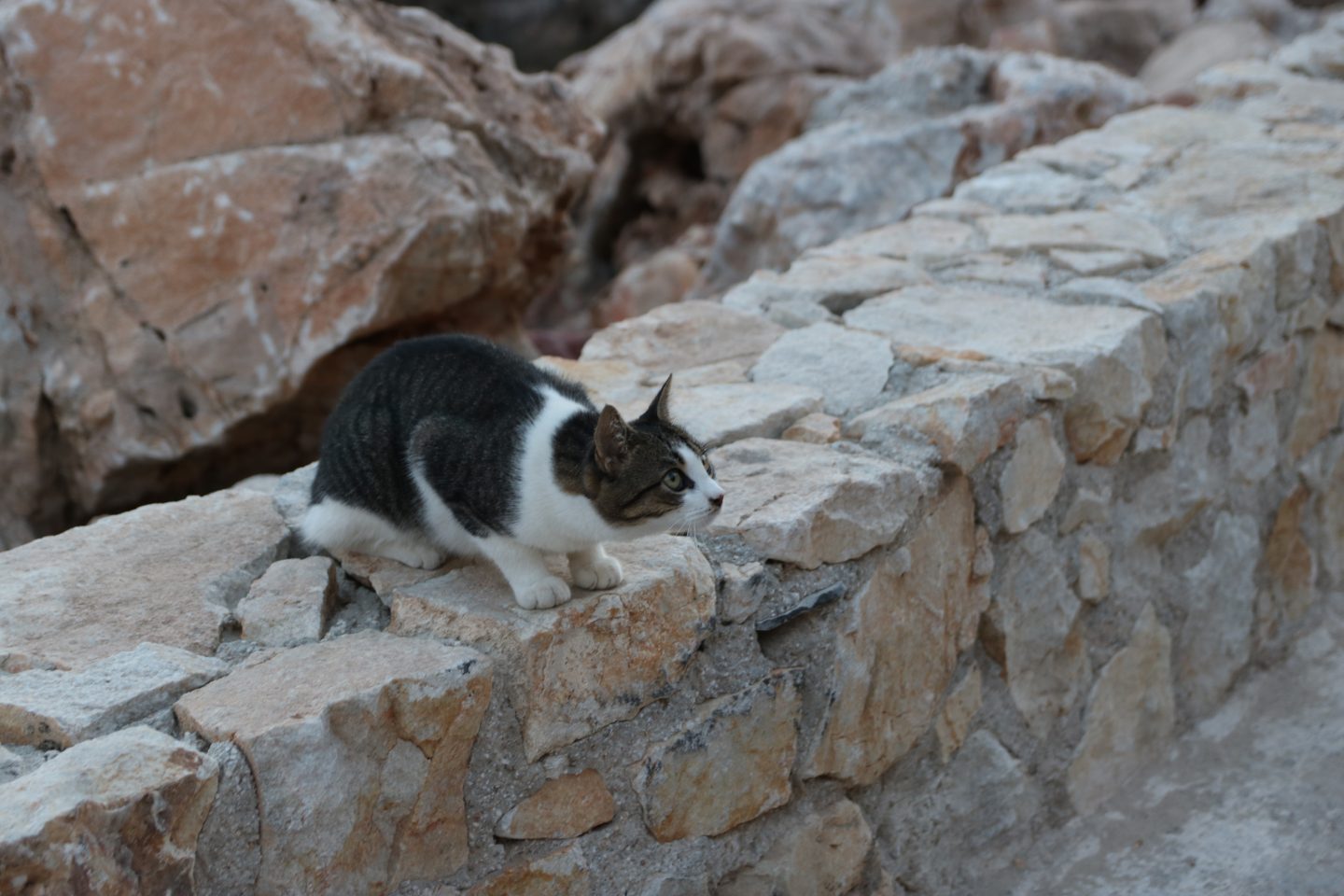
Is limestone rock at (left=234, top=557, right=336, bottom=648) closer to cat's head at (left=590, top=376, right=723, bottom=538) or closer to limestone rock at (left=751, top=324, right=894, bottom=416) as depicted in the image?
cat's head at (left=590, top=376, right=723, bottom=538)

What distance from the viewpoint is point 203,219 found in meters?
4.55

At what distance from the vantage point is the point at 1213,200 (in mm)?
4016

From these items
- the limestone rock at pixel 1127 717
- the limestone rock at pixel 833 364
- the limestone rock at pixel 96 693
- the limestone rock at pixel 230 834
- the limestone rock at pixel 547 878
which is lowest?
the limestone rock at pixel 1127 717

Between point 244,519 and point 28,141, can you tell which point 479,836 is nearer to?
point 244,519

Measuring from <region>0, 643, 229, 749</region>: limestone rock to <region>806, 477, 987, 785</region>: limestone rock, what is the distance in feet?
3.53

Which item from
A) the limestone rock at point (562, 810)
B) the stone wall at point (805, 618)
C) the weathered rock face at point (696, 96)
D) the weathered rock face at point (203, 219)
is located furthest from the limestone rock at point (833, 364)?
the weathered rock face at point (696, 96)

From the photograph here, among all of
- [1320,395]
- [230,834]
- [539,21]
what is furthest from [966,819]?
[539,21]

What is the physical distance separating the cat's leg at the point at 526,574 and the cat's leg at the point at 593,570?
0.03 meters

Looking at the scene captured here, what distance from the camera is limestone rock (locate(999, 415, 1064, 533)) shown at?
2740 millimetres

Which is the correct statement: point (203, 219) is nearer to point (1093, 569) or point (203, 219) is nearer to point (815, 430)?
point (815, 430)

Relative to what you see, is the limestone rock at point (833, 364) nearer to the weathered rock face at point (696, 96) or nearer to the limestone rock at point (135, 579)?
the limestone rock at point (135, 579)

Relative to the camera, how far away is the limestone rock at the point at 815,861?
7.46ft

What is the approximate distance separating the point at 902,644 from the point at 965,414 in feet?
1.58

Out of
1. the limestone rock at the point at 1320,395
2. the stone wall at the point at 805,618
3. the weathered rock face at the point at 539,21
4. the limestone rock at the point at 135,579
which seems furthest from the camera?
the weathered rock face at the point at 539,21
